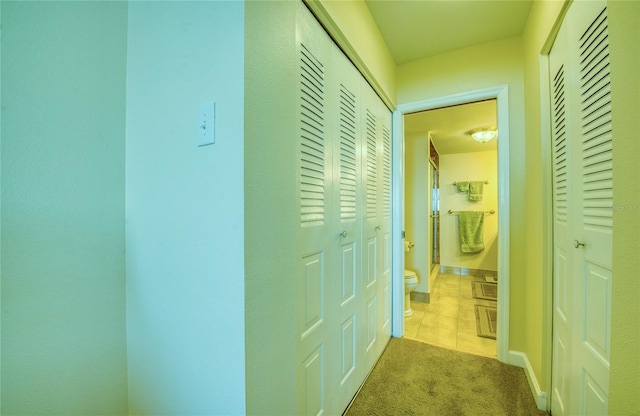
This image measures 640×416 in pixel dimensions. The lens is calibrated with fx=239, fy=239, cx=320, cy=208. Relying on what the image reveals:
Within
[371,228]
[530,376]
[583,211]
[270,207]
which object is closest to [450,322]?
[530,376]

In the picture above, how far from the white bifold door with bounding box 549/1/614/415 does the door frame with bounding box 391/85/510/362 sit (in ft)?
1.79

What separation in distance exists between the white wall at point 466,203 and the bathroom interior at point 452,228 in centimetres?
2

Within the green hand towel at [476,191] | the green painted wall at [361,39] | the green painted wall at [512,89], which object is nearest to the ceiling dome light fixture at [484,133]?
the green hand towel at [476,191]

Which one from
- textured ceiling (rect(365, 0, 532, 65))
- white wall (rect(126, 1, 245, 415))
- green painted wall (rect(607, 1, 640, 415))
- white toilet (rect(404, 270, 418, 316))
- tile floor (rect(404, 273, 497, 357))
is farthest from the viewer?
white toilet (rect(404, 270, 418, 316))

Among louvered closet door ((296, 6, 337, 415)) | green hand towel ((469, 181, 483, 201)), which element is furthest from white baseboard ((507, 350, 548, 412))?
green hand towel ((469, 181, 483, 201))

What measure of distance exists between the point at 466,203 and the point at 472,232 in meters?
0.55

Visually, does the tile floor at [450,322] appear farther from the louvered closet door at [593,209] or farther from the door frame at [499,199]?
the louvered closet door at [593,209]

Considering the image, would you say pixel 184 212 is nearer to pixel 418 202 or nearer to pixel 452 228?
pixel 418 202

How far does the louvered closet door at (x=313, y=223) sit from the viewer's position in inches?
36.6

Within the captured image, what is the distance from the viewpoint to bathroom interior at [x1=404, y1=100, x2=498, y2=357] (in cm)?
240

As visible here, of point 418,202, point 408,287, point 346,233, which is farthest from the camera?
point 418,202

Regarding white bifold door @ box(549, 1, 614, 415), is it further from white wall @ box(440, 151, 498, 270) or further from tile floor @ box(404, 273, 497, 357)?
white wall @ box(440, 151, 498, 270)

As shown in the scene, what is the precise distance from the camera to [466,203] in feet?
14.6

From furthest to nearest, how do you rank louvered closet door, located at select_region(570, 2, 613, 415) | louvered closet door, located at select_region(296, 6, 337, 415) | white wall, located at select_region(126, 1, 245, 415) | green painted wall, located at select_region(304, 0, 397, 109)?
green painted wall, located at select_region(304, 0, 397, 109) → louvered closet door, located at select_region(296, 6, 337, 415) → louvered closet door, located at select_region(570, 2, 613, 415) → white wall, located at select_region(126, 1, 245, 415)
